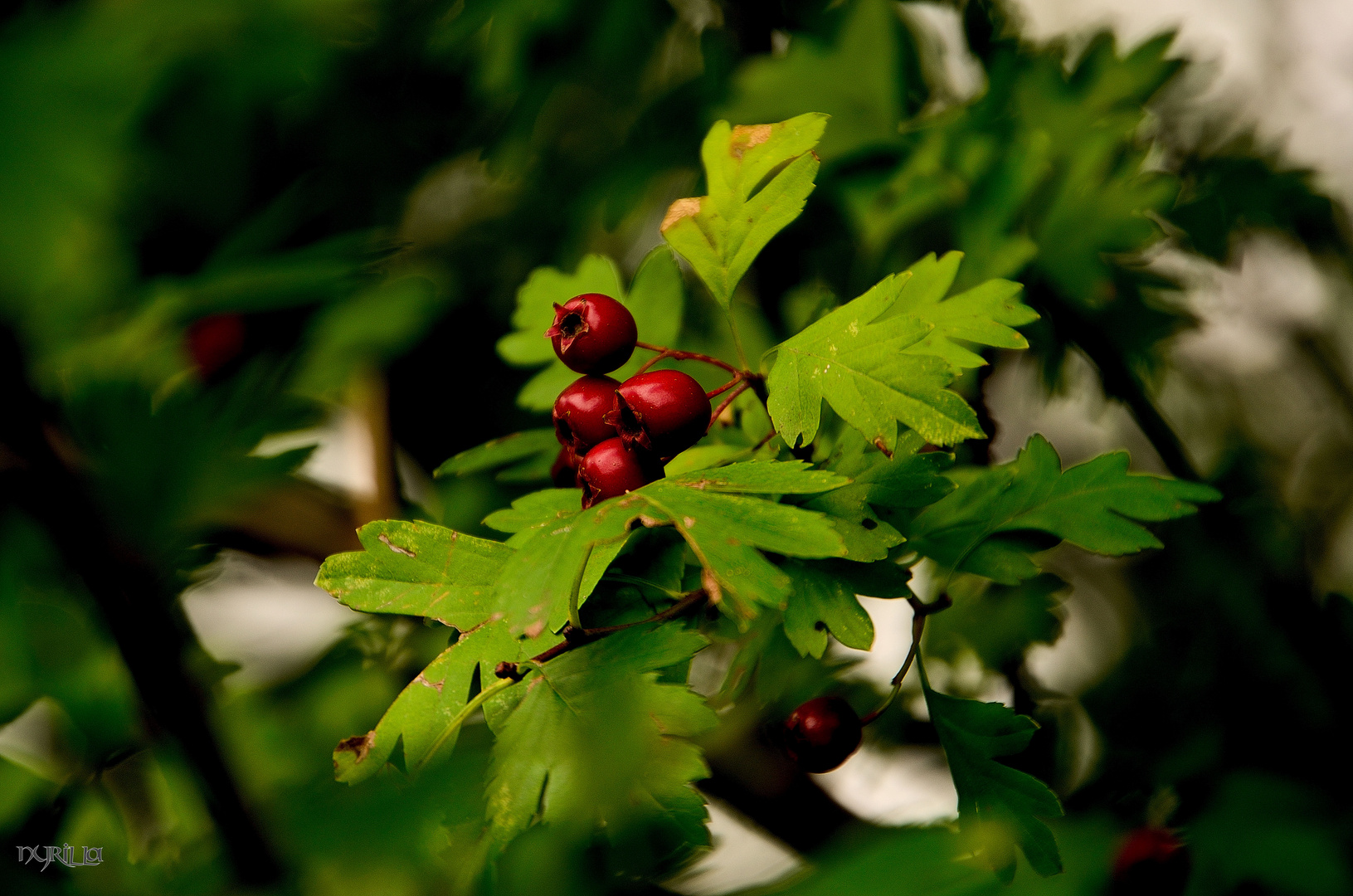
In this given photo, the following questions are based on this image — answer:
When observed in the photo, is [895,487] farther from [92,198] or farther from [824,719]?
[92,198]

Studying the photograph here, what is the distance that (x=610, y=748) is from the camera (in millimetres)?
483

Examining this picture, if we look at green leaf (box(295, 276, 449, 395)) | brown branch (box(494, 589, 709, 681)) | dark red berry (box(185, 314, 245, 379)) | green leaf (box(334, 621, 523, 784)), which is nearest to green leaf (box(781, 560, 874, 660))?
brown branch (box(494, 589, 709, 681))

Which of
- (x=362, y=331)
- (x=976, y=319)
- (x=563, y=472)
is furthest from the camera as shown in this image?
(x=362, y=331)

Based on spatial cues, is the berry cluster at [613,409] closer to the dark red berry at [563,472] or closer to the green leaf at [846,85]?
the dark red berry at [563,472]

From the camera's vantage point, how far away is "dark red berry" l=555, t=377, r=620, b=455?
1.79ft

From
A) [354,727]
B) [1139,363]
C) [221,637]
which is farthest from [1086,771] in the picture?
[221,637]

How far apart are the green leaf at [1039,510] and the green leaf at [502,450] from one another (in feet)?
0.84

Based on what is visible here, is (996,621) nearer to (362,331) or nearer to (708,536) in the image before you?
(708,536)

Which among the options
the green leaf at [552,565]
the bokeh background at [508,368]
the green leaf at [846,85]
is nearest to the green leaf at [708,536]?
the green leaf at [552,565]

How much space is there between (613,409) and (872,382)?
146 mm

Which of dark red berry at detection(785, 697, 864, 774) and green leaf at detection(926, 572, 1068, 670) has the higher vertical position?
dark red berry at detection(785, 697, 864, 774)

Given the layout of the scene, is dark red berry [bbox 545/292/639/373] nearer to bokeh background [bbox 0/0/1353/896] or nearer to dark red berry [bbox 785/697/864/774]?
bokeh background [bbox 0/0/1353/896]

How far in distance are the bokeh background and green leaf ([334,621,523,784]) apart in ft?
0.09

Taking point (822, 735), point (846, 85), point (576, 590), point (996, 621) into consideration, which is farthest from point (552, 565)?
point (846, 85)
